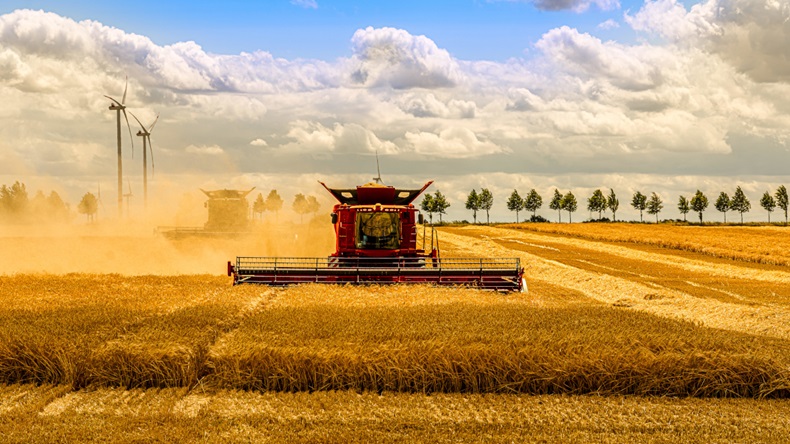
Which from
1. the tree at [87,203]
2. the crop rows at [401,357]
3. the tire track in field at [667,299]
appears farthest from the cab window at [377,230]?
the tree at [87,203]

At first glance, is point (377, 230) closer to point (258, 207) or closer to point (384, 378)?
point (384, 378)

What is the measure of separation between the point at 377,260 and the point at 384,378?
1366cm

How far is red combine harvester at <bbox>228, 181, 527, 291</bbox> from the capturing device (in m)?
21.6

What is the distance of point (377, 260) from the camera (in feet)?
79.0

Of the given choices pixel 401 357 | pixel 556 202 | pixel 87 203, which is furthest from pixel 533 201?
pixel 401 357

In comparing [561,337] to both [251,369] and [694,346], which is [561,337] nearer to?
[694,346]

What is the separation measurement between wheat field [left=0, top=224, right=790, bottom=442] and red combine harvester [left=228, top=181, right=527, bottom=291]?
7461 mm

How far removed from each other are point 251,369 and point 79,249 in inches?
1438

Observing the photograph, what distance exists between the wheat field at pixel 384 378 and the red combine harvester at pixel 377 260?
746 centimetres

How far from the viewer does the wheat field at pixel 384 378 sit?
9.13 meters

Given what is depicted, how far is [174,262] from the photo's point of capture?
121 feet

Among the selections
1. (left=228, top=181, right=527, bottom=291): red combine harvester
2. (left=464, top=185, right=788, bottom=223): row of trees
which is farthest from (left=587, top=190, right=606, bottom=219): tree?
(left=228, top=181, right=527, bottom=291): red combine harvester

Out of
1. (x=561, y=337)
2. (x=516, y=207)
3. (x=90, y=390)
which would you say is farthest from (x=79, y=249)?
(x=516, y=207)

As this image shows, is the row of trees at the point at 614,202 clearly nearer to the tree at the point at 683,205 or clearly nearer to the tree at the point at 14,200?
the tree at the point at 683,205
